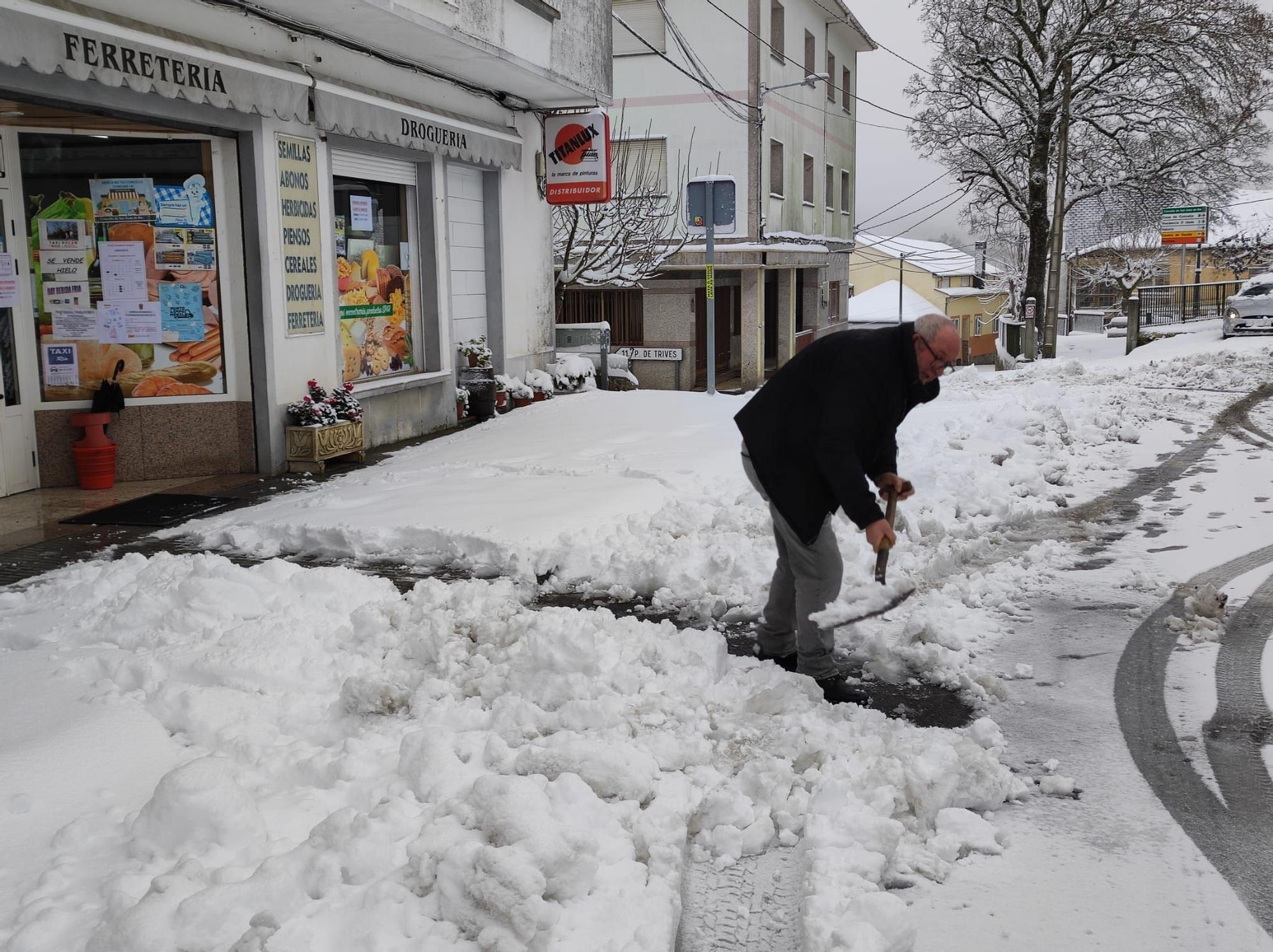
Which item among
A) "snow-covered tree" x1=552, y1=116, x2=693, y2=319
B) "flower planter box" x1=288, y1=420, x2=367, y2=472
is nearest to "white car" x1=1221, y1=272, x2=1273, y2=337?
"snow-covered tree" x1=552, y1=116, x2=693, y2=319

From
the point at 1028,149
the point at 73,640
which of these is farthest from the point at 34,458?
the point at 1028,149

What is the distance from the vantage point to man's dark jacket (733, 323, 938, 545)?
4.77 m

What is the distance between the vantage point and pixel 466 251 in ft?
44.2

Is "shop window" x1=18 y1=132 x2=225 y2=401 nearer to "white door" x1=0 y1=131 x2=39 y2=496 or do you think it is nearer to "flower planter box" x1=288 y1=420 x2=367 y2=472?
"white door" x1=0 y1=131 x2=39 y2=496

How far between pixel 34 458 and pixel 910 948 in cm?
792

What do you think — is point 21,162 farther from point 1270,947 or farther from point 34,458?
point 1270,947

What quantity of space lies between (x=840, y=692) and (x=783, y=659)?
397 mm

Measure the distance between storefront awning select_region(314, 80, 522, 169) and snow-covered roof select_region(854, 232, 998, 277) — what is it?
2170 inches

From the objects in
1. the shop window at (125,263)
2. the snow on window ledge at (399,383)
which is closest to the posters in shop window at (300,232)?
the shop window at (125,263)

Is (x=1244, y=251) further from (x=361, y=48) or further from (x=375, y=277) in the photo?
(x=361, y=48)

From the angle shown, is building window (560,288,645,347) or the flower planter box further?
building window (560,288,645,347)

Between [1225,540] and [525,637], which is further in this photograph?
[1225,540]

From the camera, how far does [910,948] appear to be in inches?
126

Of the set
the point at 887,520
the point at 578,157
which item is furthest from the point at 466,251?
the point at 887,520
